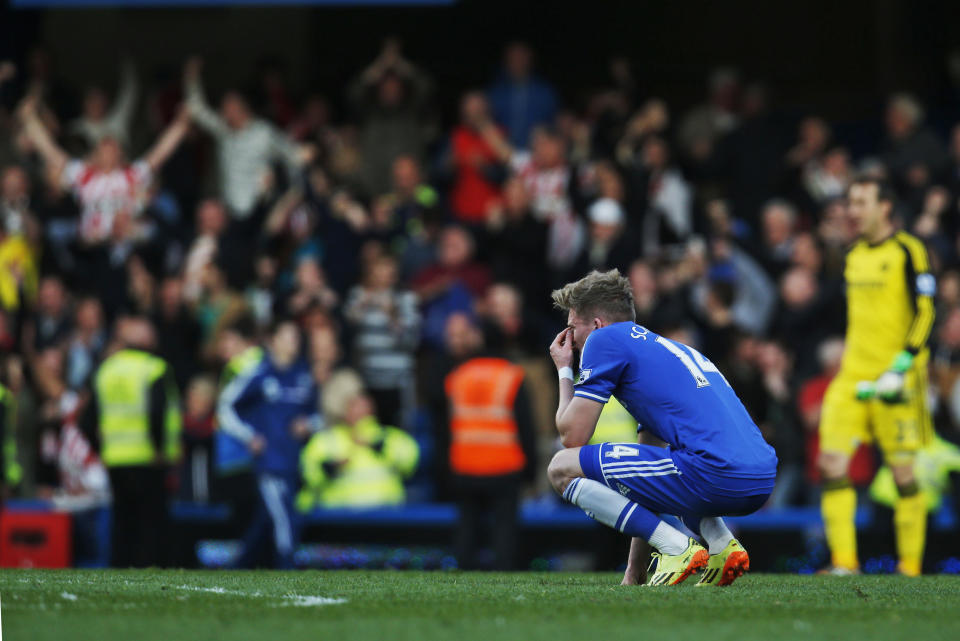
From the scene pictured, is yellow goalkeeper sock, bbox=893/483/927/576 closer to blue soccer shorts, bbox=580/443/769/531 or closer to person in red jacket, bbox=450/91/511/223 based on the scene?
blue soccer shorts, bbox=580/443/769/531

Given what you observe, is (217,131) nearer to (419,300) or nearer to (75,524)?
(419,300)

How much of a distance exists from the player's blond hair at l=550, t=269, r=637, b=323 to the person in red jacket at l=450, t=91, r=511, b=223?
767cm

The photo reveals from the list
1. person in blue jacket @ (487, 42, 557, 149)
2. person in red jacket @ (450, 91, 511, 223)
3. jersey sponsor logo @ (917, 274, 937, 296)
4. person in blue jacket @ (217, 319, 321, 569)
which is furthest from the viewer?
person in blue jacket @ (487, 42, 557, 149)

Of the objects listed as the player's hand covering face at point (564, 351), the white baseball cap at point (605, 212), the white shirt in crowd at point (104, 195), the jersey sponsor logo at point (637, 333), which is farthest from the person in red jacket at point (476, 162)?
the jersey sponsor logo at point (637, 333)

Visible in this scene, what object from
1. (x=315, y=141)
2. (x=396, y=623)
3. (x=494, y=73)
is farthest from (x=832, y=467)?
(x=494, y=73)

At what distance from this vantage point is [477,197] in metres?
14.8

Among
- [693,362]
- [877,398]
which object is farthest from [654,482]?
[877,398]

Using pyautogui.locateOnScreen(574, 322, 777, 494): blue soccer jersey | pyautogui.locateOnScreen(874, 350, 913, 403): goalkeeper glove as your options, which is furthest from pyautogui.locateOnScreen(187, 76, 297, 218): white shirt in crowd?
pyautogui.locateOnScreen(574, 322, 777, 494): blue soccer jersey

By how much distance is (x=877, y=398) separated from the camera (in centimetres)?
902

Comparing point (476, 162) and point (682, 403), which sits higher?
point (476, 162)

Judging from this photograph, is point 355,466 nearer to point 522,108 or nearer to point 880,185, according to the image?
point 522,108

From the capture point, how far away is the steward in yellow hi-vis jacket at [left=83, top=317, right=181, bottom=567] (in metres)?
11.8

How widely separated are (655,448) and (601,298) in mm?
714

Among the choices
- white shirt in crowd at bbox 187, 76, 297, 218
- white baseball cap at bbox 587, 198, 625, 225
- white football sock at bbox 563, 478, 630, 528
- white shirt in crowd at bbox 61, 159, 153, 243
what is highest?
white shirt in crowd at bbox 187, 76, 297, 218
